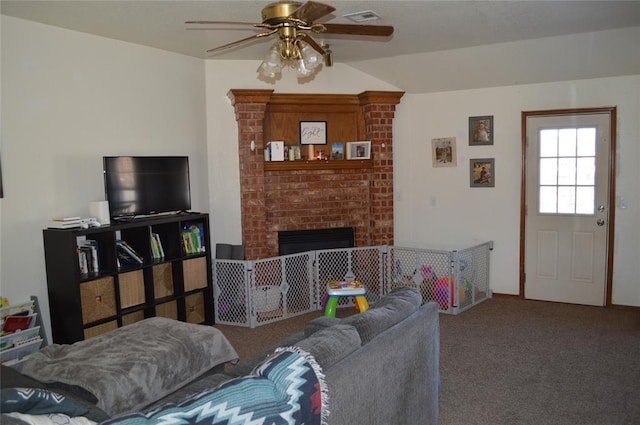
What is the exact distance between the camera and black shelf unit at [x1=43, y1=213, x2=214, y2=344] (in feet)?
12.0

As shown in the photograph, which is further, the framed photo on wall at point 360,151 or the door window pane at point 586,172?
the framed photo on wall at point 360,151

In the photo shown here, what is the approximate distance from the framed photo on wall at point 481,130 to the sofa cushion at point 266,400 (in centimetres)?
440

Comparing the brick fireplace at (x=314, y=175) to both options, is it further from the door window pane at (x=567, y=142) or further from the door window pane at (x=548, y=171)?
the door window pane at (x=567, y=142)

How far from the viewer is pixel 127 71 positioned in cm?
445

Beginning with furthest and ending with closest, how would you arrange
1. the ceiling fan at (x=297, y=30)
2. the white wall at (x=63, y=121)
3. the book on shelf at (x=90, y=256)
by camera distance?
1. the book on shelf at (x=90, y=256)
2. the white wall at (x=63, y=121)
3. the ceiling fan at (x=297, y=30)

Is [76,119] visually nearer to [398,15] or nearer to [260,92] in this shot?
[260,92]

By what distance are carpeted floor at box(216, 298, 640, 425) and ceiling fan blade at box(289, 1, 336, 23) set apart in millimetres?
2429

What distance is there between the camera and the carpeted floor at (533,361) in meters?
3.00

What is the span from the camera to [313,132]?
559 centimetres

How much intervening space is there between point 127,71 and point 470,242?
13.4 ft

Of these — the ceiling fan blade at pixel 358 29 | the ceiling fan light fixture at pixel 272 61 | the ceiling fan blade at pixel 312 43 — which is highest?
the ceiling fan blade at pixel 358 29

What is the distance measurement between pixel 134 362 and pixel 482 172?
4.32 meters

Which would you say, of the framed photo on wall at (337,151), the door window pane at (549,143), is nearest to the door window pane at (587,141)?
the door window pane at (549,143)

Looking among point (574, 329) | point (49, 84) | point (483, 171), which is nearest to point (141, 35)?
point (49, 84)
